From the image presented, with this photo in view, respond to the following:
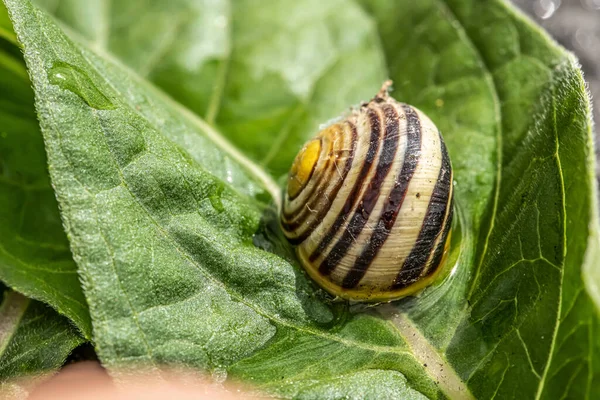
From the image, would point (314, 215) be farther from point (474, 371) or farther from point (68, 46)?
point (68, 46)

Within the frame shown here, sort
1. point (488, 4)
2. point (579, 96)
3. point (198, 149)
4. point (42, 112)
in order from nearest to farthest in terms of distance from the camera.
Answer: point (42, 112), point (579, 96), point (198, 149), point (488, 4)

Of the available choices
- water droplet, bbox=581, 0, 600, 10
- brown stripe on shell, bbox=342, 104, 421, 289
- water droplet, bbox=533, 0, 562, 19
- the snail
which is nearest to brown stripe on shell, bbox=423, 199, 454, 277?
the snail

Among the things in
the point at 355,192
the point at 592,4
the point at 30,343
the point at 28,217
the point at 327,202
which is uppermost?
the point at 592,4

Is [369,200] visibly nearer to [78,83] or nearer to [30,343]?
[78,83]

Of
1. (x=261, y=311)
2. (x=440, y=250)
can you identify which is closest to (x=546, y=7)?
(x=440, y=250)

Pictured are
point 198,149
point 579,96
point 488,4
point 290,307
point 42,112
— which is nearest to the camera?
point 42,112

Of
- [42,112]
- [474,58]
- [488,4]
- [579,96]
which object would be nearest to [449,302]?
[579,96]

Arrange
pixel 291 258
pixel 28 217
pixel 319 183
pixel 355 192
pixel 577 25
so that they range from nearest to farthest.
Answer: pixel 355 192, pixel 319 183, pixel 291 258, pixel 28 217, pixel 577 25
